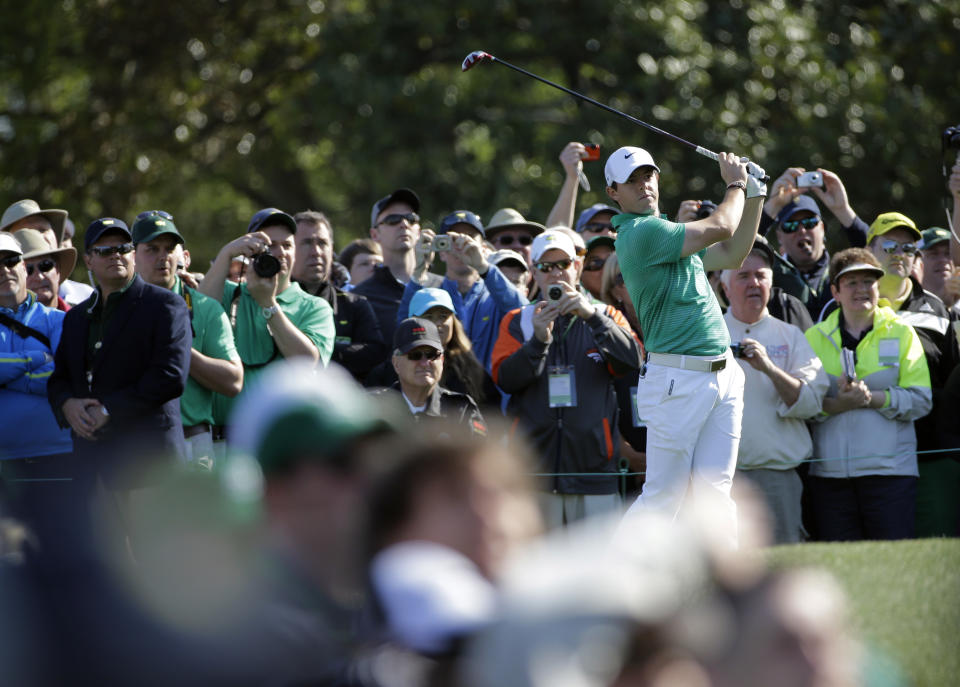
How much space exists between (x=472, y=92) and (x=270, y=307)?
11051 mm

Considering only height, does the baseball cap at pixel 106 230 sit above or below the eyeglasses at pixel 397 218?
above

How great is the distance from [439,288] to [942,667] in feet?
14.1

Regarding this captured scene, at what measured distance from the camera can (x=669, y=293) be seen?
22.6 ft

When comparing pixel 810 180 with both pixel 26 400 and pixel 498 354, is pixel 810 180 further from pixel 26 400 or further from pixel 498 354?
pixel 26 400

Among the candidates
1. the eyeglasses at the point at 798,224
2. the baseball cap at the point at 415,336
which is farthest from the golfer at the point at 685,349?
the eyeglasses at the point at 798,224

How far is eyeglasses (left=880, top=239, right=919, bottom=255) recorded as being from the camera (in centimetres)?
891

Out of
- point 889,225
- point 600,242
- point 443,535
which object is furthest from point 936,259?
point 443,535

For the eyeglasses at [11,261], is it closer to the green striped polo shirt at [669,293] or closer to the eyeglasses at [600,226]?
the green striped polo shirt at [669,293]

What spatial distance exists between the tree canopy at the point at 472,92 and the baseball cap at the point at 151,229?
924 cm

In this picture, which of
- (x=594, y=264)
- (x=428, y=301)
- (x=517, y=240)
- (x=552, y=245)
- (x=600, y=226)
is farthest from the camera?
(x=517, y=240)

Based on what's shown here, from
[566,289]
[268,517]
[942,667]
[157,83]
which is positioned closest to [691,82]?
[157,83]

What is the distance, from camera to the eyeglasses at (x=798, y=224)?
919cm

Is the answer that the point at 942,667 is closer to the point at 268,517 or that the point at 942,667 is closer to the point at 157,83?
the point at 268,517

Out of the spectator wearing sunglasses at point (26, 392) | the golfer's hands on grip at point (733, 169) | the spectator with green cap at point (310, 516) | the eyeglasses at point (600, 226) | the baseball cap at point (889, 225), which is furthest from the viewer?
the eyeglasses at point (600, 226)
